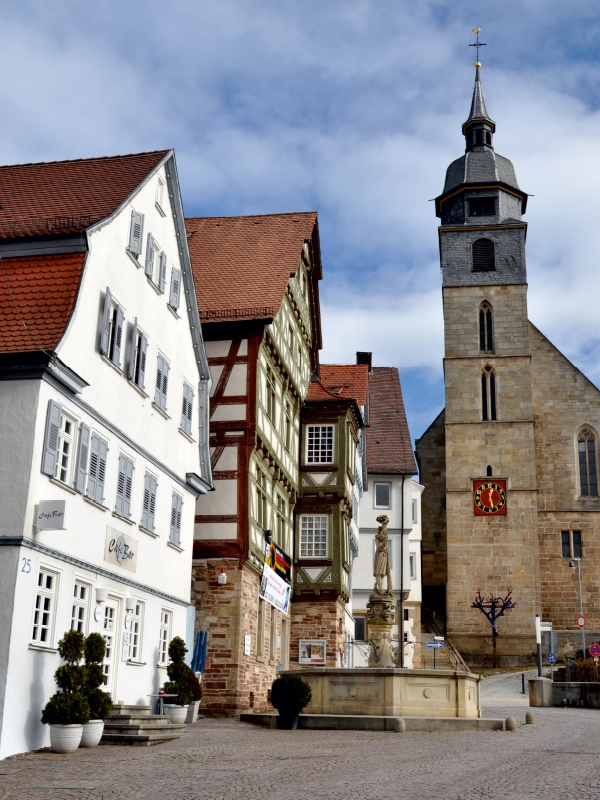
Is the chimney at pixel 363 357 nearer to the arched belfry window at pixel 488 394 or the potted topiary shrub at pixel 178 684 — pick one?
the arched belfry window at pixel 488 394

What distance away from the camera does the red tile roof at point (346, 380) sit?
3562cm

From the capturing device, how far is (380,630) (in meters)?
24.0

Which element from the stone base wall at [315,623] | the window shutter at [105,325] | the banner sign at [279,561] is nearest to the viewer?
the window shutter at [105,325]

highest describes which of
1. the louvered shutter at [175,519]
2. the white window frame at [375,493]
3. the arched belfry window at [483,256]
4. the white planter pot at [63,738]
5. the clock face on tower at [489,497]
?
the arched belfry window at [483,256]

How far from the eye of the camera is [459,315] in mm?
60531

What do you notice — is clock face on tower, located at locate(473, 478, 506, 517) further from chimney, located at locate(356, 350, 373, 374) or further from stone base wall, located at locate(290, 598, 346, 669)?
stone base wall, located at locate(290, 598, 346, 669)

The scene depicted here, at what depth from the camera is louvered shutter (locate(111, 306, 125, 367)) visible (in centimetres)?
1786

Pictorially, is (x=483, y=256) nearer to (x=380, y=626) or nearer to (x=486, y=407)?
(x=486, y=407)

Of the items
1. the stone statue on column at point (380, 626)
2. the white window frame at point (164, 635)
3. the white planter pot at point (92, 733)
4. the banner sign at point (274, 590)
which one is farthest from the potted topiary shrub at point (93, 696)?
the banner sign at point (274, 590)

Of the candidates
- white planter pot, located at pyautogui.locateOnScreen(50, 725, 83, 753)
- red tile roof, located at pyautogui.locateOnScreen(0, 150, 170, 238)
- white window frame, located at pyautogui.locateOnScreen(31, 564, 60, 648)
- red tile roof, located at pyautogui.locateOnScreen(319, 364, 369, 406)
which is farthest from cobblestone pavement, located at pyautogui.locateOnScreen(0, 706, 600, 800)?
red tile roof, located at pyautogui.locateOnScreen(319, 364, 369, 406)

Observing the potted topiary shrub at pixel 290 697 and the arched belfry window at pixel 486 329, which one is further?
the arched belfry window at pixel 486 329

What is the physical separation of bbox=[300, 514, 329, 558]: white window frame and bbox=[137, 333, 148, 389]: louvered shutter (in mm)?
13242

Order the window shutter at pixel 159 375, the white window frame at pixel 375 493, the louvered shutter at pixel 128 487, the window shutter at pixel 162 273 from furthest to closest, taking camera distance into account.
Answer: the white window frame at pixel 375 493
the window shutter at pixel 162 273
the window shutter at pixel 159 375
the louvered shutter at pixel 128 487

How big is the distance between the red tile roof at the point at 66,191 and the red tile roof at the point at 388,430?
30273mm
